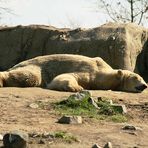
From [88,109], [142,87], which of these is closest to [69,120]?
[88,109]

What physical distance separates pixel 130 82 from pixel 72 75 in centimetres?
136

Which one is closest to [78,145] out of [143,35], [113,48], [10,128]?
[10,128]

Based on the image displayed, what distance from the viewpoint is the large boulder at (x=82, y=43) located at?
14.3 m

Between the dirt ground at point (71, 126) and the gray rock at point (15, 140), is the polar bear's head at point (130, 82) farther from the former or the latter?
the gray rock at point (15, 140)

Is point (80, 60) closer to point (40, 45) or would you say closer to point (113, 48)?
point (113, 48)

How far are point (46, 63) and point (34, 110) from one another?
13.6 ft

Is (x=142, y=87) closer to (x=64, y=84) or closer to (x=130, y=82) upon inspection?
(x=130, y=82)

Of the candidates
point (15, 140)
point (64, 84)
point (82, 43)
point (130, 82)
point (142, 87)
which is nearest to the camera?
point (15, 140)

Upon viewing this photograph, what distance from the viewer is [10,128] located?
6.44m

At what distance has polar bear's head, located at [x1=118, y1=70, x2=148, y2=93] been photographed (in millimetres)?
12023

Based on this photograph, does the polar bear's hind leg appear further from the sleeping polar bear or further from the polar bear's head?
the polar bear's head

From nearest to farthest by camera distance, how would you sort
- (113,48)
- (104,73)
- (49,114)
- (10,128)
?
(10,128) → (49,114) → (104,73) → (113,48)

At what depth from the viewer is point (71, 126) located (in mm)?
6801

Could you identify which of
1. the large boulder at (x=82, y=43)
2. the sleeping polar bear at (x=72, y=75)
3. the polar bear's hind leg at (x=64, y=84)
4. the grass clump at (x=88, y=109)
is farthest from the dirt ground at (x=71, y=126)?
the large boulder at (x=82, y=43)
